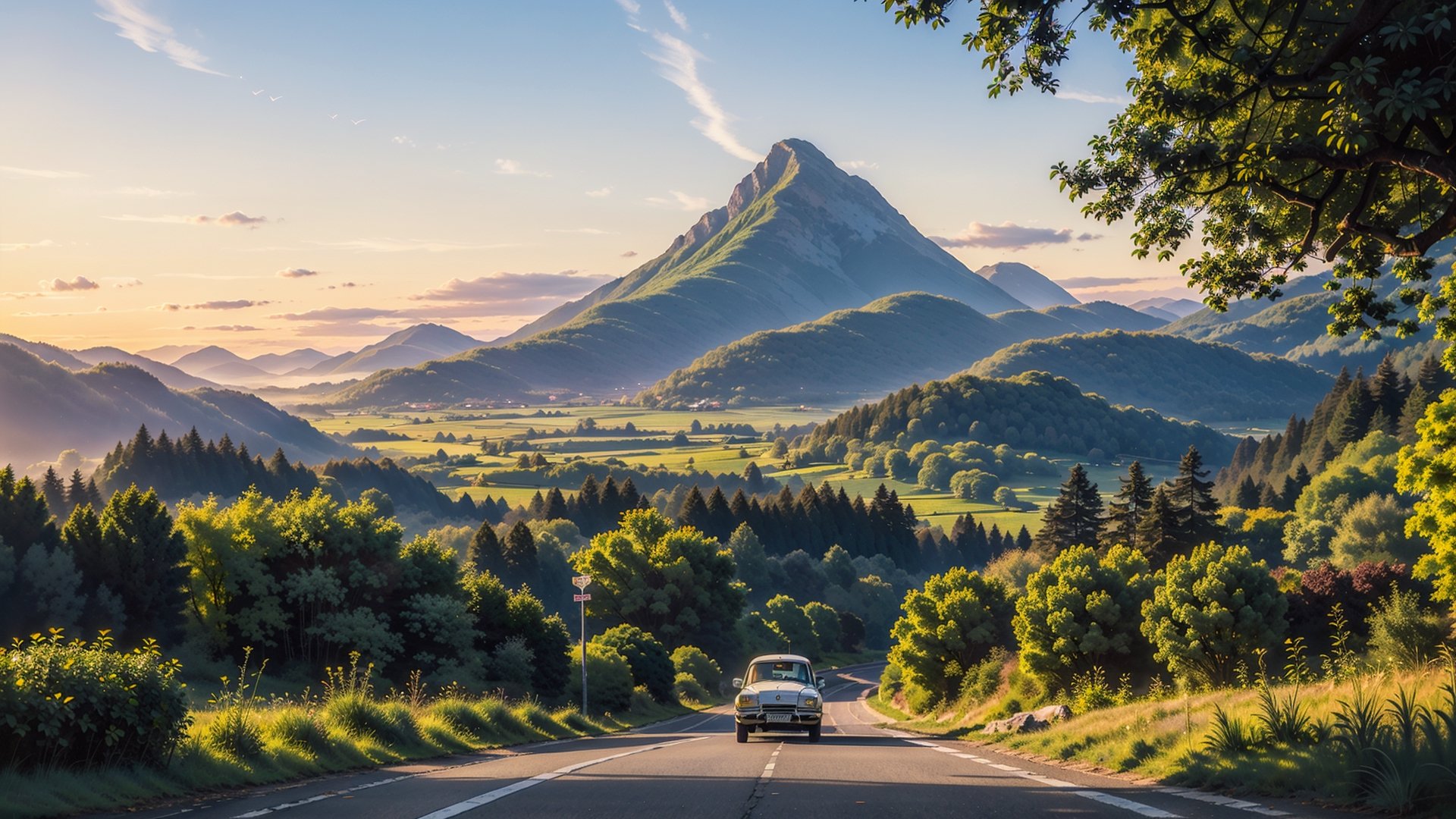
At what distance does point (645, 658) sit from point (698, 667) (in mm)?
23630

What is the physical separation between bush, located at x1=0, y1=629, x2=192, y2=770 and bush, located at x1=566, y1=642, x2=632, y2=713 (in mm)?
46395

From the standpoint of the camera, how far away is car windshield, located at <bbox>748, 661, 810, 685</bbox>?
27594 mm

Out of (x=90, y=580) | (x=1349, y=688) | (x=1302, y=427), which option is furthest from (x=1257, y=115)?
(x=1302, y=427)

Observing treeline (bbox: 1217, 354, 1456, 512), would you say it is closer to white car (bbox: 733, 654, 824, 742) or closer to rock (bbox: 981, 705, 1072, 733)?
rock (bbox: 981, 705, 1072, 733)

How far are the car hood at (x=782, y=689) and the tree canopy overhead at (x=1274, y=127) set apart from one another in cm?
1267

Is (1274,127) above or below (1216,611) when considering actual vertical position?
above

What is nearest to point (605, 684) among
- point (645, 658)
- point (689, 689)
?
point (645, 658)

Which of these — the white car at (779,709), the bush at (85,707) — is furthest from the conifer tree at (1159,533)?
the bush at (85,707)

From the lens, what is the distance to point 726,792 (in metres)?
12.5

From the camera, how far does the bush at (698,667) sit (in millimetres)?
95938

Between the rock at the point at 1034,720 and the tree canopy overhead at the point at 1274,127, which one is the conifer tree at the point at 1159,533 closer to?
the rock at the point at 1034,720

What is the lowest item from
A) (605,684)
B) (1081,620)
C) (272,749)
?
(605,684)

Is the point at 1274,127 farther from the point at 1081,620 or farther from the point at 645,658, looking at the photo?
the point at 645,658

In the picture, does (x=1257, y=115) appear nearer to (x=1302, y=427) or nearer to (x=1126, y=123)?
(x=1126, y=123)
